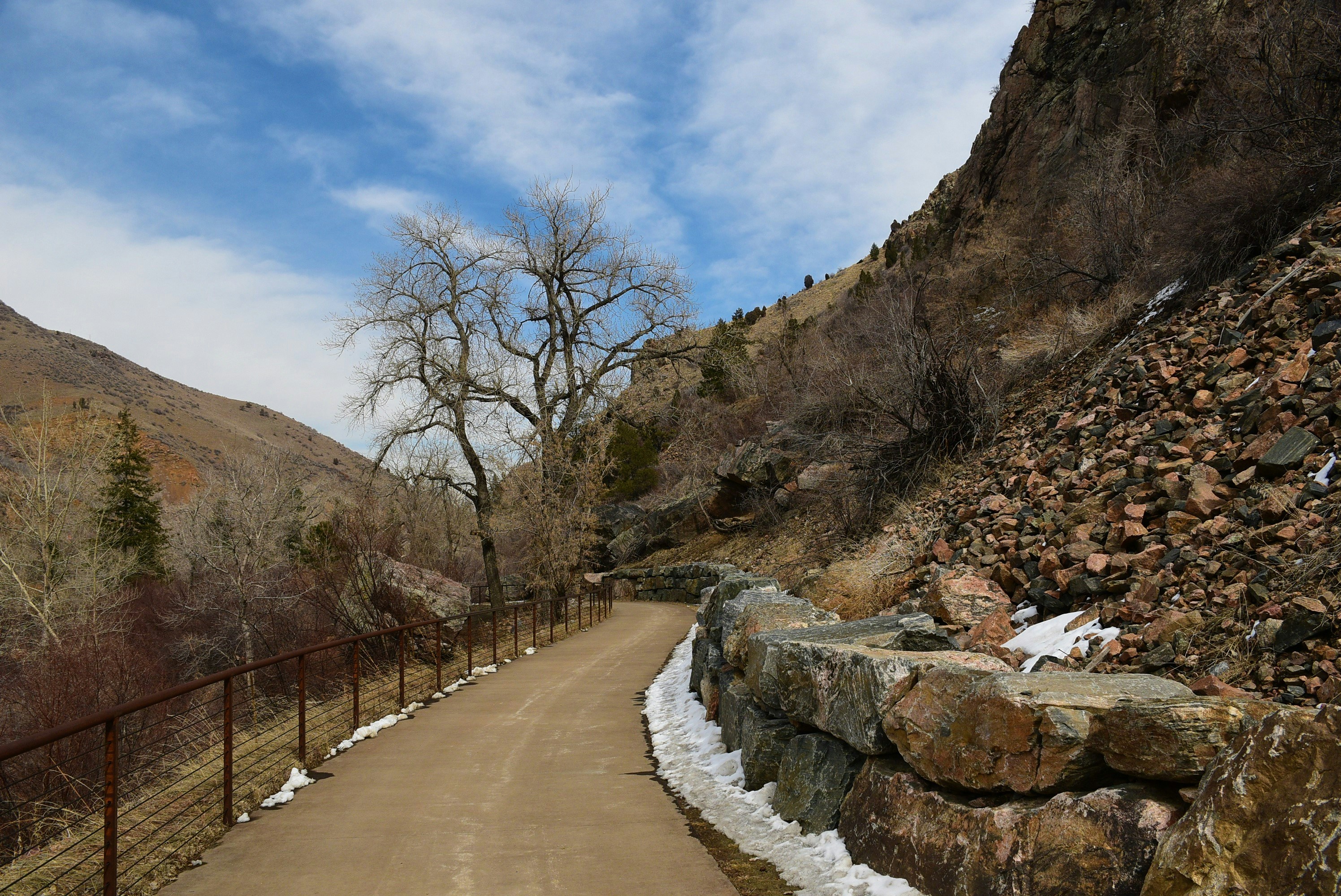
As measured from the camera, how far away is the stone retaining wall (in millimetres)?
2586

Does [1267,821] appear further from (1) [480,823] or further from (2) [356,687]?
(2) [356,687]

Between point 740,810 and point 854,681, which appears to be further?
point 740,810

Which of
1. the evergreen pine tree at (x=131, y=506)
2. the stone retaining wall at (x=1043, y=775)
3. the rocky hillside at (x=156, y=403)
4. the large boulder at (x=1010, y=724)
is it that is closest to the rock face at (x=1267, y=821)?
the stone retaining wall at (x=1043, y=775)

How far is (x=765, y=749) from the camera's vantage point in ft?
21.0

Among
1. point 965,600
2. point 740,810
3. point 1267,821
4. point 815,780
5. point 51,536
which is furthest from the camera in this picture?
point 51,536

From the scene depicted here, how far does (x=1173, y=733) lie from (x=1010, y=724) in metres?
0.72

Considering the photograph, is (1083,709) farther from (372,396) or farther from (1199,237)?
(372,396)

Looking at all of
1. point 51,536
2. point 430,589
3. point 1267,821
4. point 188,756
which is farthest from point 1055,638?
point 51,536

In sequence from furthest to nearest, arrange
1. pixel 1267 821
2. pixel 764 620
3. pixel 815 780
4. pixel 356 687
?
pixel 356 687 → pixel 764 620 → pixel 815 780 → pixel 1267 821

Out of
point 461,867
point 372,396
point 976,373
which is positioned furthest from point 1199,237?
point 372,396

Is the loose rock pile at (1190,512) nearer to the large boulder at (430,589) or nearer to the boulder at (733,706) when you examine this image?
the boulder at (733,706)

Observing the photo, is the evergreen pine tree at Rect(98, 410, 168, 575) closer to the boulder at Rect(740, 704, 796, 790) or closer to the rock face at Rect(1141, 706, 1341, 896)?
the boulder at Rect(740, 704, 796, 790)

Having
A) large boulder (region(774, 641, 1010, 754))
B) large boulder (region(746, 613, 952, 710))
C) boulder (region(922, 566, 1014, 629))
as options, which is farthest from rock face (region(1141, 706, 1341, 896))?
boulder (region(922, 566, 1014, 629))

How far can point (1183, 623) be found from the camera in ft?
16.7
